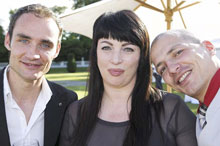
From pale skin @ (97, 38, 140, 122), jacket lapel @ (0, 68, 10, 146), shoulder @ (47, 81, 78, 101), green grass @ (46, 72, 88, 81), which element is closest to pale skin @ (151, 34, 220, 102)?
pale skin @ (97, 38, 140, 122)

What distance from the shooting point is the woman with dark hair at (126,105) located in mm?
2260

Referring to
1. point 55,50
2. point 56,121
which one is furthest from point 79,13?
point 56,121

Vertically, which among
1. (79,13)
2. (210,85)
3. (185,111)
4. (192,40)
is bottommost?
(185,111)

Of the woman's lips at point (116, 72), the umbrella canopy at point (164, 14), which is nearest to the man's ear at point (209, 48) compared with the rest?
the woman's lips at point (116, 72)

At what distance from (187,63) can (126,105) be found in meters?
0.71

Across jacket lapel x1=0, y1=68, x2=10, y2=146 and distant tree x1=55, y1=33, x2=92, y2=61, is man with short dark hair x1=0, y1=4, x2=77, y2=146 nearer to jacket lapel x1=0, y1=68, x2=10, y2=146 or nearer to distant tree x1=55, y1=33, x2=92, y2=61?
jacket lapel x1=0, y1=68, x2=10, y2=146

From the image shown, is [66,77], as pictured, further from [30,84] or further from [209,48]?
[209,48]

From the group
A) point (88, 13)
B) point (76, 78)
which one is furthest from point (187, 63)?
point (76, 78)

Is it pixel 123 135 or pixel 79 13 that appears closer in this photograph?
pixel 123 135

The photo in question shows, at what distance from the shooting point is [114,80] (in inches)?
93.9

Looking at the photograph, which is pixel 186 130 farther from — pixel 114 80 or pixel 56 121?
pixel 56 121

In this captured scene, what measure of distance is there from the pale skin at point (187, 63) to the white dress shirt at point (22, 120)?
4.53 ft

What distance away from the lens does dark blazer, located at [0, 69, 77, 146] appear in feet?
8.32

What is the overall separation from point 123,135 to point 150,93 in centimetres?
52
